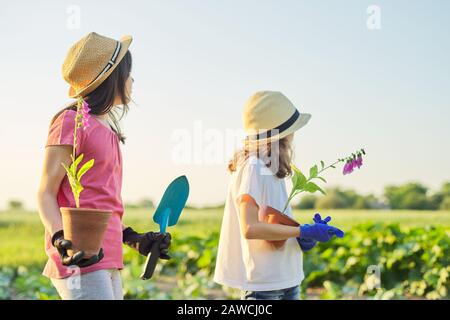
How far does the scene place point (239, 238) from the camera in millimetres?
2598

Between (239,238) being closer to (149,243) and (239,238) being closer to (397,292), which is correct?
(149,243)

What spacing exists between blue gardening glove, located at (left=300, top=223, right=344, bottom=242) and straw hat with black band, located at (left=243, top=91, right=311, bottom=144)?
370 millimetres

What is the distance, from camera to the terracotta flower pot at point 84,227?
6.28 feet

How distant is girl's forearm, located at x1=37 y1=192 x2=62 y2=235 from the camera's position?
79.2 inches

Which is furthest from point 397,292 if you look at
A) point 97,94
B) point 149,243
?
point 97,94

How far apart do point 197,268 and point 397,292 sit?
182 cm

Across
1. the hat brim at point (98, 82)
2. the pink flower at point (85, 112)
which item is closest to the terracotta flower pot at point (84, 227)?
the pink flower at point (85, 112)

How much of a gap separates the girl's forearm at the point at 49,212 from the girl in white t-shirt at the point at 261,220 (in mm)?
696

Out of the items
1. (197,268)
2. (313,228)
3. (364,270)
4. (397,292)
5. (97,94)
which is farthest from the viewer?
(197,268)

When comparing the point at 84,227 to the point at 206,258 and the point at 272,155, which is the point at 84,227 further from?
the point at 206,258

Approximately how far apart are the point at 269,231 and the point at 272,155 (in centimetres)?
31

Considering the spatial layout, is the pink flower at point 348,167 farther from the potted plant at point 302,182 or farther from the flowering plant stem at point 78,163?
the flowering plant stem at point 78,163

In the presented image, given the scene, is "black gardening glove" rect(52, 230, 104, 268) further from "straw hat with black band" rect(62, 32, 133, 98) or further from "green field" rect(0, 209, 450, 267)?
"green field" rect(0, 209, 450, 267)
